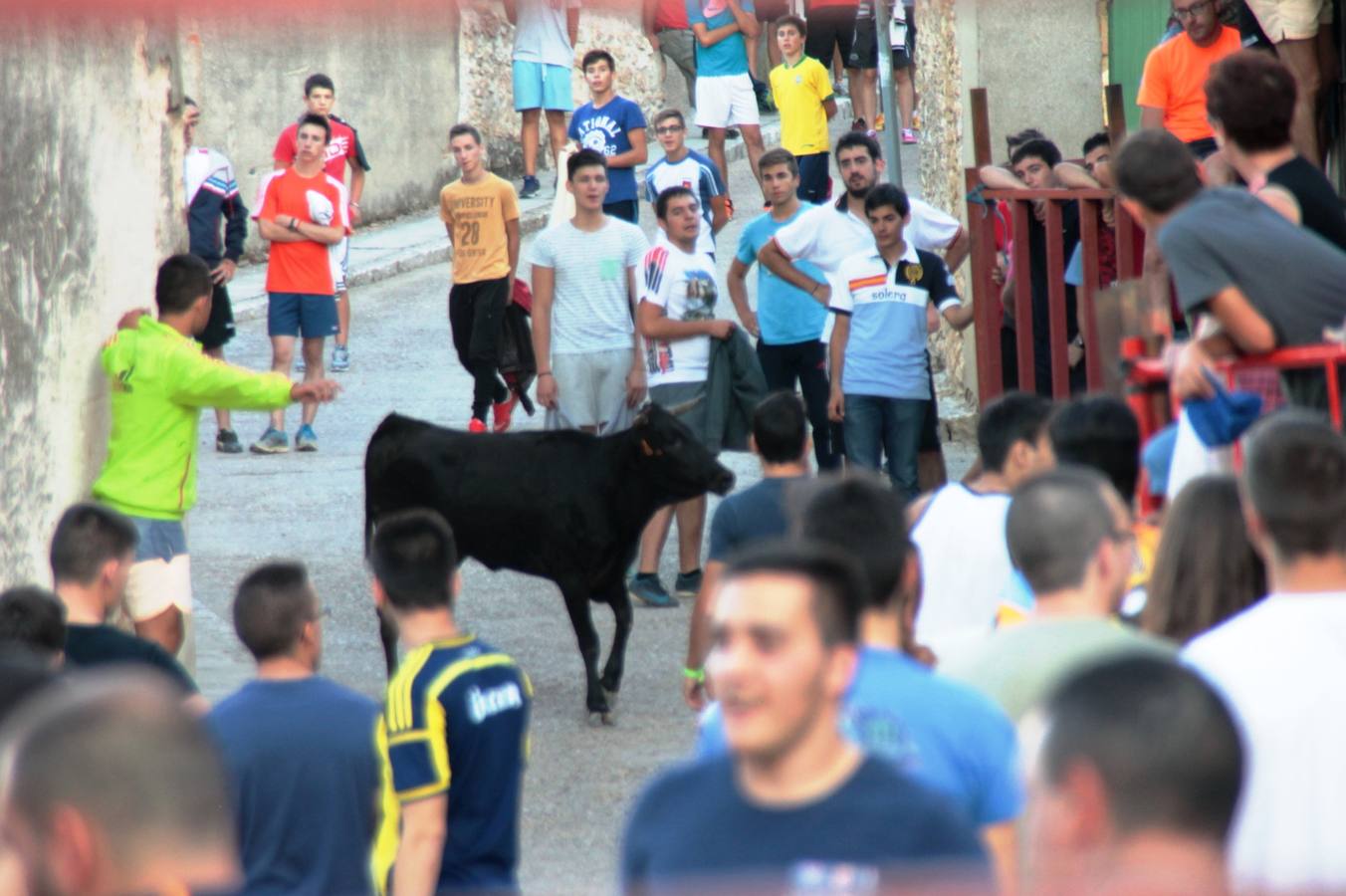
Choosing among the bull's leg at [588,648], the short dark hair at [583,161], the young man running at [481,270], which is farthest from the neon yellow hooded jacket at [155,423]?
the young man running at [481,270]

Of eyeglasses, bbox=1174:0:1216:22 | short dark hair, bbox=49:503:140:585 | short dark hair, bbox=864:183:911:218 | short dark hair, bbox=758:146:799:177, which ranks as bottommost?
short dark hair, bbox=49:503:140:585

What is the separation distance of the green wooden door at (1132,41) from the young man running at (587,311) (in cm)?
354

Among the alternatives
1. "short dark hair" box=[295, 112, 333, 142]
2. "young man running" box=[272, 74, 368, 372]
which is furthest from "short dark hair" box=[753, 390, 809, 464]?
"young man running" box=[272, 74, 368, 372]

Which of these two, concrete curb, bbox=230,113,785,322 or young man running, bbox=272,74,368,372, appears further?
concrete curb, bbox=230,113,785,322

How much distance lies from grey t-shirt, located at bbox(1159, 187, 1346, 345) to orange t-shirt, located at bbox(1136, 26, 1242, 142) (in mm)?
4778

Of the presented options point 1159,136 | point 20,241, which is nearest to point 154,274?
point 20,241

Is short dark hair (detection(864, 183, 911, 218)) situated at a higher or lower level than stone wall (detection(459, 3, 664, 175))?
lower

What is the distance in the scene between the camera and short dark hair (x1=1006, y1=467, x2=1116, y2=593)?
3.87m

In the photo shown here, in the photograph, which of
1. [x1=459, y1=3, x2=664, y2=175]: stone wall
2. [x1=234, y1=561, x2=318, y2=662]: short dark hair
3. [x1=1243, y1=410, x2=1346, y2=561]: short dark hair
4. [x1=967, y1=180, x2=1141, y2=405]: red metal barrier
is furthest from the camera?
[x1=459, y1=3, x2=664, y2=175]: stone wall

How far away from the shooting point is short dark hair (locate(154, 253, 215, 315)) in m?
7.51

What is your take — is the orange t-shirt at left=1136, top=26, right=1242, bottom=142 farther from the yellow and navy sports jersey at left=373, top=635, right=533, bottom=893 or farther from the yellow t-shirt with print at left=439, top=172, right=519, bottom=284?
the yellow and navy sports jersey at left=373, top=635, right=533, bottom=893

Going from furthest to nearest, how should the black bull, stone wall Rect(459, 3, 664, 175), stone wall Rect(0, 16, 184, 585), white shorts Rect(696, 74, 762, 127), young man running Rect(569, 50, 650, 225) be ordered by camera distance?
stone wall Rect(459, 3, 664, 175), white shorts Rect(696, 74, 762, 127), young man running Rect(569, 50, 650, 225), the black bull, stone wall Rect(0, 16, 184, 585)

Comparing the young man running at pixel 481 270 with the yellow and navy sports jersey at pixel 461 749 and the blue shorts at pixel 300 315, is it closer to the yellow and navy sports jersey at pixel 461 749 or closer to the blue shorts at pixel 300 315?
the blue shorts at pixel 300 315

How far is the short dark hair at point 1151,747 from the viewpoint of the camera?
8.21ft
